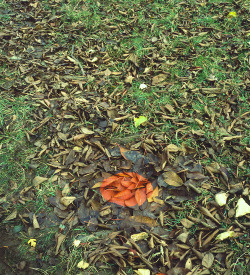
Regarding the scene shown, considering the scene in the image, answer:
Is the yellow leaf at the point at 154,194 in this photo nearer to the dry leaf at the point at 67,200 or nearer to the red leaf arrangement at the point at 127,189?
the red leaf arrangement at the point at 127,189

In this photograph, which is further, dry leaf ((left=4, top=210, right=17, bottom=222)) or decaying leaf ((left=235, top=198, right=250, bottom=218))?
dry leaf ((left=4, top=210, right=17, bottom=222))

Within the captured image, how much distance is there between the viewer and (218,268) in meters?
1.74

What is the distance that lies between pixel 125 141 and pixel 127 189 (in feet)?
1.68

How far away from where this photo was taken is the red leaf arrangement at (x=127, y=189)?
6.74 feet

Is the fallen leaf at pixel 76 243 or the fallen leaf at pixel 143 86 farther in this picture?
the fallen leaf at pixel 143 86

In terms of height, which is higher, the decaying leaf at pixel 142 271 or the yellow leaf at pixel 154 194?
the yellow leaf at pixel 154 194

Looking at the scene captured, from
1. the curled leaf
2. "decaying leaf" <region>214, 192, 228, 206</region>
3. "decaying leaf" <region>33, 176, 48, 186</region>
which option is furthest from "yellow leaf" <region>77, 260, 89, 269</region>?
"decaying leaf" <region>214, 192, 228, 206</region>

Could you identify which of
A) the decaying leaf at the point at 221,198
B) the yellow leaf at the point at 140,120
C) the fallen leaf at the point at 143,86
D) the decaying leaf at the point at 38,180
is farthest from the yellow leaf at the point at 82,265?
the fallen leaf at the point at 143,86

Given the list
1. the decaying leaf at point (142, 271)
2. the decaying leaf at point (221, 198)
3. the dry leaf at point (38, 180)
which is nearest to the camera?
the decaying leaf at point (142, 271)

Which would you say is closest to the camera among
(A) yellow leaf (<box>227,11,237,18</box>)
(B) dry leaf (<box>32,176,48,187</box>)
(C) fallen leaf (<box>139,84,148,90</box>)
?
(B) dry leaf (<box>32,176,48,187</box>)

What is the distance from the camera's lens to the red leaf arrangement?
2055 millimetres

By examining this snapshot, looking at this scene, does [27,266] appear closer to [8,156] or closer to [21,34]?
[8,156]

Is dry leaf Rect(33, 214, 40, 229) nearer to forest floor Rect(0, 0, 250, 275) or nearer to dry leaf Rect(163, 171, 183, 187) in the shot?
forest floor Rect(0, 0, 250, 275)

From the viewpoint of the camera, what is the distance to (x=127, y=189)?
210cm
